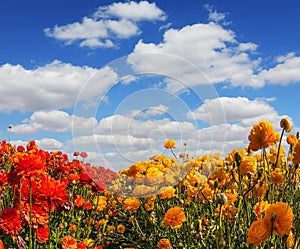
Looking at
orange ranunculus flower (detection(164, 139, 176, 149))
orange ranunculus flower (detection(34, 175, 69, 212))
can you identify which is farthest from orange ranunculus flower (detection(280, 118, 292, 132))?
orange ranunculus flower (detection(164, 139, 176, 149))

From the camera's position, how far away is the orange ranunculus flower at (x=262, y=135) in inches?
79.7

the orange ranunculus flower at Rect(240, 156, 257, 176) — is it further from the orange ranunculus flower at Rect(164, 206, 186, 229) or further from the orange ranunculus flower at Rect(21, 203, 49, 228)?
the orange ranunculus flower at Rect(21, 203, 49, 228)

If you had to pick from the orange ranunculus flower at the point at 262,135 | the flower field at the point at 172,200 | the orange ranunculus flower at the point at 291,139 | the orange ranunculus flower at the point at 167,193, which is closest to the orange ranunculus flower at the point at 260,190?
the flower field at the point at 172,200

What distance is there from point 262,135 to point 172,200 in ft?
7.06

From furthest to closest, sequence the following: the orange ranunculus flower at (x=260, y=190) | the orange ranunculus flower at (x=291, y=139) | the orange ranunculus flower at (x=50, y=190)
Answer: the orange ranunculus flower at (x=291, y=139)
the orange ranunculus flower at (x=260, y=190)
the orange ranunculus flower at (x=50, y=190)

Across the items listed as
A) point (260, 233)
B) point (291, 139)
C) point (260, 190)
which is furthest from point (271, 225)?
point (291, 139)

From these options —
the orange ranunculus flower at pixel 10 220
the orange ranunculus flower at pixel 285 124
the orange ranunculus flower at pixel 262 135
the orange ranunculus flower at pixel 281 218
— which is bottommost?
the orange ranunculus flower at pixel 10 220

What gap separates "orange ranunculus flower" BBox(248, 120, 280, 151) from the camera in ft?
6.64

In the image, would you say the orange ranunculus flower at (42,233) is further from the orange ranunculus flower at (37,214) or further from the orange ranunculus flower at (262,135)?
the orange ranunculus flower at (262,135)

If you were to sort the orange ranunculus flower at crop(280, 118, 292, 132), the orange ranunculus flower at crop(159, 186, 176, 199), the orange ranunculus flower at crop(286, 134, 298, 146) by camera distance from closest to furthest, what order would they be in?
1. the orange ranunculus flower at crop(280, 118, 292, 132)
2. the orange ranunculus flower at crop(286, 134, 298, 146)
3. the orange ranunculus flower at crop(159, 186, 176, 199)

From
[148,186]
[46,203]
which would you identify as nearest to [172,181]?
[148,186]

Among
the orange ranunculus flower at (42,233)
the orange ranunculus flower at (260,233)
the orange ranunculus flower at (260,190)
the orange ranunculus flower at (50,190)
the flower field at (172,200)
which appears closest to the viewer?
the orange ranunculus flower at (260,233)

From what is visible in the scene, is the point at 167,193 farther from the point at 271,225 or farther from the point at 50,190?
the point at 271,225

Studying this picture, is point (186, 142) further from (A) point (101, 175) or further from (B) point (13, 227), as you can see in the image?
(B) point (13, 227)
